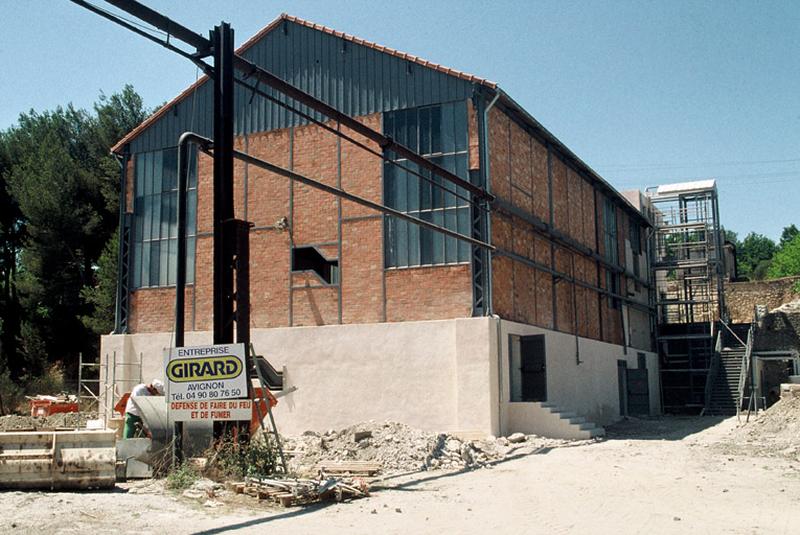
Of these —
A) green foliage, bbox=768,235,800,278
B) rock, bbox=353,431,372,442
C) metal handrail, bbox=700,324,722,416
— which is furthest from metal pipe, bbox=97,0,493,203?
green foliage, bbox=768,235,800,278

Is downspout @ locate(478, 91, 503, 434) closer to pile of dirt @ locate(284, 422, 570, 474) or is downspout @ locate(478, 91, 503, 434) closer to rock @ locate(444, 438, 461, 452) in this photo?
pile of dirt @ locate(284, 422, 570, 474)

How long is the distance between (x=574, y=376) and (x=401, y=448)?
10.6 metres

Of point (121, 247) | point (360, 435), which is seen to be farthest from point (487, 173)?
point (121, 247)

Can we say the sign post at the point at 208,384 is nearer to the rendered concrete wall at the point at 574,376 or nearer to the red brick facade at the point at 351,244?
the red brick facade at the point at 351,244

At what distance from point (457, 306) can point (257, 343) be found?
6.03 m

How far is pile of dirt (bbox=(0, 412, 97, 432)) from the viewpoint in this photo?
2544 cm

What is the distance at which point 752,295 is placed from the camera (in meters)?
51.9

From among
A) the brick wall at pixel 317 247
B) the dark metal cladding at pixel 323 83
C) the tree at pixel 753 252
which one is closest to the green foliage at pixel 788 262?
the tree at pixel 753 252

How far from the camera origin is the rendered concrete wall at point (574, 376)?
68.8 feet

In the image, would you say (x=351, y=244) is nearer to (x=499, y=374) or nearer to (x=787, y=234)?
(x=499, y=374)

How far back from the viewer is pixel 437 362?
812 inches

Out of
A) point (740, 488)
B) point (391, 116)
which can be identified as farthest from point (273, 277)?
point (740, 488)

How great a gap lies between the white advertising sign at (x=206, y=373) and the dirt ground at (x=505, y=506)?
1.57m

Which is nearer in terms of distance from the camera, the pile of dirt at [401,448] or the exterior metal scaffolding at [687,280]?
the pile of dirt at [401,448]
